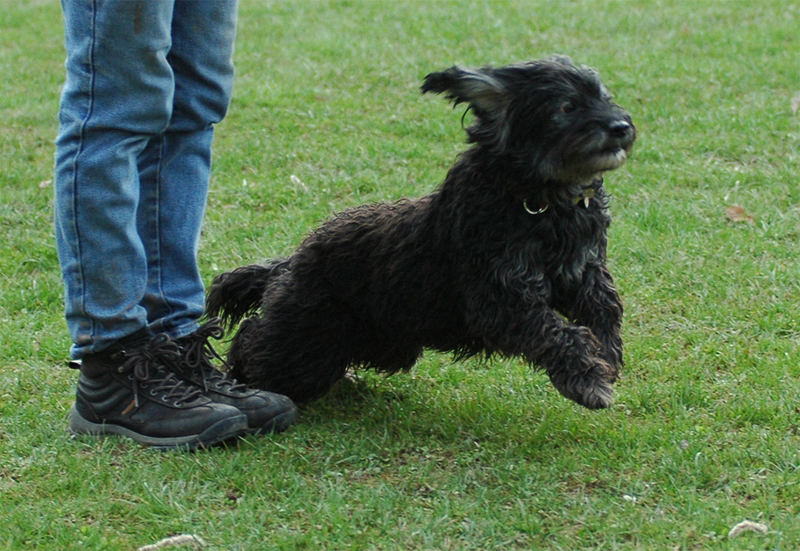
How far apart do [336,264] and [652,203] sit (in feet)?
9.11

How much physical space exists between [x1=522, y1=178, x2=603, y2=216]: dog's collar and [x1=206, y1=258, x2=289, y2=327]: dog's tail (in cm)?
120

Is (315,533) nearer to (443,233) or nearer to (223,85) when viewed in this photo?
(443,233)

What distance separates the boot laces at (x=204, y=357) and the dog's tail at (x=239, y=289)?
414 mm

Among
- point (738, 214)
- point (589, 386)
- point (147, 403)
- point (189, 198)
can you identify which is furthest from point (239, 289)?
point (738, 214)

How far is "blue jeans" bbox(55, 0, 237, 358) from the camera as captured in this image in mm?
3432

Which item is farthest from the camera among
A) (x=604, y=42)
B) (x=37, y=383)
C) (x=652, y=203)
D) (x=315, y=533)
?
(x=604, y=42)

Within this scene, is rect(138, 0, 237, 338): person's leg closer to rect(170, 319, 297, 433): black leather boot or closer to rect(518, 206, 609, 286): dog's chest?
rect(170, 319, 297, 433): black leather boot

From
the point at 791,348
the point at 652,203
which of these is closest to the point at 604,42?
the point at 652,203

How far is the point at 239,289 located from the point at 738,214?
2.99 metres

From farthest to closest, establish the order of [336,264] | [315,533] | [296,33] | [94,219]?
[296,33], [336,264], [94,219], [315,533]

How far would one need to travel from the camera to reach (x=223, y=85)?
12.8 feet

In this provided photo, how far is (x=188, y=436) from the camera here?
380 cm

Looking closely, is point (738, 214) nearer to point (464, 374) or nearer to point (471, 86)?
point (464, 374)

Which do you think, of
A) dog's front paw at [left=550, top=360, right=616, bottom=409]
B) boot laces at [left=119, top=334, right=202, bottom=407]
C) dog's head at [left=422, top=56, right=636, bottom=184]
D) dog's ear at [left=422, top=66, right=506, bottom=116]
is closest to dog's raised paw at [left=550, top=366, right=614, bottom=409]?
dog's front paw at [left=550, top=360, right=616, bottom=409]
